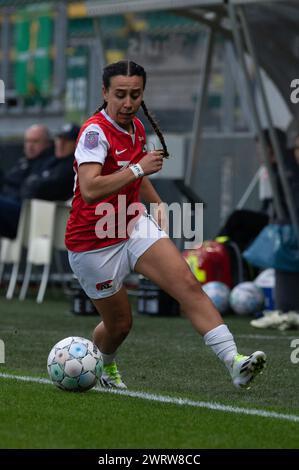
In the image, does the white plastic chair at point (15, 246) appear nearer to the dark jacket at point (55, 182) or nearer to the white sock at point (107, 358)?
the dark jacket at point (55, 182)

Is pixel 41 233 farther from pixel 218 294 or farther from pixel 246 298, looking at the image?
pixel 246 298

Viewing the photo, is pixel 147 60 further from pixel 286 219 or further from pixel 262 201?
pixel 286 219

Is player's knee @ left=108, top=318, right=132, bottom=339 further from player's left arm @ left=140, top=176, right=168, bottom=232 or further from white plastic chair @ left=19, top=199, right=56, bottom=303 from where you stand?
white plastic chair @ left=19, top=199, right=56, bottom=303

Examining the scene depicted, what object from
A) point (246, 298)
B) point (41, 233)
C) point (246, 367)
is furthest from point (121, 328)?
point (41, 233)

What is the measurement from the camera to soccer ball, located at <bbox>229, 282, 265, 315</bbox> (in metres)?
13.1

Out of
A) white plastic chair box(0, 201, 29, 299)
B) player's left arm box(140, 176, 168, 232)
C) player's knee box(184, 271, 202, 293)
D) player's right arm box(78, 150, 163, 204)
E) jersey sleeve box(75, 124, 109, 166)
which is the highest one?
jersey sleeve box(75, 124, 109, 166)

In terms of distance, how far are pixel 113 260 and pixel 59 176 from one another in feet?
26.9

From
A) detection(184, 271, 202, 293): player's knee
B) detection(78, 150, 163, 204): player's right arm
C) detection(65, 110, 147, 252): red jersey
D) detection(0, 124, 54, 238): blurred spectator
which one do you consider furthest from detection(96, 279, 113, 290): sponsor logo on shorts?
detection(0, 124, 54, 238): blurred spectator

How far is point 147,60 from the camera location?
1619 centimetres

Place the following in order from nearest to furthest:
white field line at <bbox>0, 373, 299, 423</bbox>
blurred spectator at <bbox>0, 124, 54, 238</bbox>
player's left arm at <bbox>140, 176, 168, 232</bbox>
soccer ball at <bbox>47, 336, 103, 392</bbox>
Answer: white field line at <bbox>0, 373, 299, 423</bbox> < soccer ball at <bbox>47, 336, 103, 392</bbox> < player's left arm at <bbox>140, 176, 168, 232</bbox> < blurred spectator at <bbox>0, 124, 54, 238</bbox>

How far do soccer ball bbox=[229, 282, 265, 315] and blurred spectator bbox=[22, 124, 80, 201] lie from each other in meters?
3.29

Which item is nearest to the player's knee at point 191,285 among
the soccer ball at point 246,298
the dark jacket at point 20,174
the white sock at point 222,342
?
the white sock at point 222,342

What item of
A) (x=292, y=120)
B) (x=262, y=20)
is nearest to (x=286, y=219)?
(x=292, y=120)

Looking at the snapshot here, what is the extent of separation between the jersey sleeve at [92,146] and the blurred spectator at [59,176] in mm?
8214
